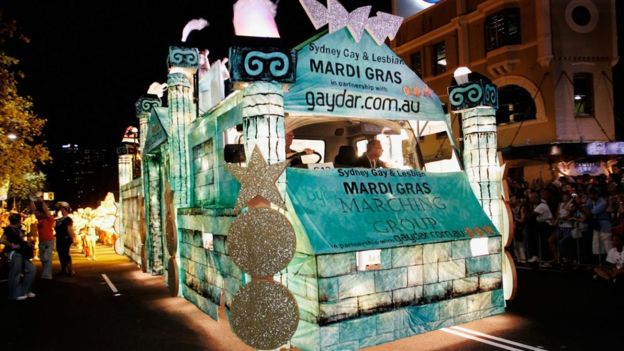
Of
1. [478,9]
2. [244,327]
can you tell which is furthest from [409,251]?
[478,9]

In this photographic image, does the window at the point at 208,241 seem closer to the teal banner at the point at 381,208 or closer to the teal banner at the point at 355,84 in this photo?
the teal banner at the point at 381,208

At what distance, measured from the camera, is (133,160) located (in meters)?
17.3

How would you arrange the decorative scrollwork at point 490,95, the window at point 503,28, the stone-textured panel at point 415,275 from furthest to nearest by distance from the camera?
the window at point 503,28, the decorative scrollwork at point 490,95, the stone-textured panel at point 415,275

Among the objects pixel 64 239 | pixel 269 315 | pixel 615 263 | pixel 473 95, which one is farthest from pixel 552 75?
pixel 269 315

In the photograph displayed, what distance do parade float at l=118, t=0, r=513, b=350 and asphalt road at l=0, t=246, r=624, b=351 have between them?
28 cm

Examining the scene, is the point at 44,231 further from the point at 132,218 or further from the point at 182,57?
the point at 182,57

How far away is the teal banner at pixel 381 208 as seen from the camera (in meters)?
5.44

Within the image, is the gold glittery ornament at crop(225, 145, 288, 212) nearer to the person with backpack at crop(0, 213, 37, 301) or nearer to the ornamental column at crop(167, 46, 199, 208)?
the ornamental column at crop(167, 46, 199, 208)

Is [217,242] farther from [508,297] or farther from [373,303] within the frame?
[508,297]

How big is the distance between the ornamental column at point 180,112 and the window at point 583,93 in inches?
680

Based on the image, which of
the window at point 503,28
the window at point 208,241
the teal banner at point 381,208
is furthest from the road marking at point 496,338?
the window at point 503,28

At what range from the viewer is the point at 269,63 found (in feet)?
17.5

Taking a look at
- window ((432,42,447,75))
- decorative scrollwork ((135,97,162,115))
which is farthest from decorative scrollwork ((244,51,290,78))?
window ((432,42,447,75))

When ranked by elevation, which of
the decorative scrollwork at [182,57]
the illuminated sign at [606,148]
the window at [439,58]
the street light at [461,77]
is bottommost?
the illuminated sign at [606,148]
